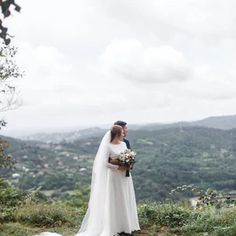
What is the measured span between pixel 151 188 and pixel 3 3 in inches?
1797

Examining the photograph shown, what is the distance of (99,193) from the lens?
969cm

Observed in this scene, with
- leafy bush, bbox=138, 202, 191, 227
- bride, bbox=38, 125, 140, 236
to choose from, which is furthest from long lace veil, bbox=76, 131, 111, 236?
leafy bush, bbox=138, 202, 191, 227

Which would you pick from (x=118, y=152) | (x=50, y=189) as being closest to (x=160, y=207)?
(x=118, y=152)

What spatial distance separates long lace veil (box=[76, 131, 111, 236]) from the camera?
9.52m

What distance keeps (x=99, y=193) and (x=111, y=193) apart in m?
0.32

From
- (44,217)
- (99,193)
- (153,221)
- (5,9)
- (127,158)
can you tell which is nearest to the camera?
(5,9)

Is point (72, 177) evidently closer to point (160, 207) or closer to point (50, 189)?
point (50, 189)

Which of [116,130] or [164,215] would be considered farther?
[164,215]

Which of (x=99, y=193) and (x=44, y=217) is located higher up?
(x=99, y=193)

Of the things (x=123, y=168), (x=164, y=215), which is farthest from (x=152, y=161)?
(x=123, y=168)

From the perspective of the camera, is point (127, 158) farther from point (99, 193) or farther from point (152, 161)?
point (152, 161)

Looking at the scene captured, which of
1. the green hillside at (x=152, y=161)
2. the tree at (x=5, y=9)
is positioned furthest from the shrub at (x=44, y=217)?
the green hillside at (x=152, y=161)

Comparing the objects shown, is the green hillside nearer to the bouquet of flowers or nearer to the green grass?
the green grass

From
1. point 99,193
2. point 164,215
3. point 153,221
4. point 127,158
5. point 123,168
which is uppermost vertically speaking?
point 127,158
